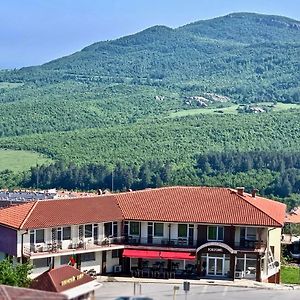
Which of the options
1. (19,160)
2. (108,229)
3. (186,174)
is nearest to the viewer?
(108,229)

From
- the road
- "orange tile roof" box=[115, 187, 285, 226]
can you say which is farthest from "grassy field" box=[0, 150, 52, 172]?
the road

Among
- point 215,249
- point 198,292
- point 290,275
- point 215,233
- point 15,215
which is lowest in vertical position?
point 290,275

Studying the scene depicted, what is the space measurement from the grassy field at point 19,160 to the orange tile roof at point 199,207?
7475 cm

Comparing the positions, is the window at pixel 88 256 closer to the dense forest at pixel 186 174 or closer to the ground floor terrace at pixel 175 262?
the ground floor terrace at pixel 175 262

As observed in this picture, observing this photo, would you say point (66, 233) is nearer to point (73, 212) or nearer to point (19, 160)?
point (73, 212)

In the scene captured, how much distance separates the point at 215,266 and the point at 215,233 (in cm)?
153

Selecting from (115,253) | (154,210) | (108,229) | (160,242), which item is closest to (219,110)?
(154,210)

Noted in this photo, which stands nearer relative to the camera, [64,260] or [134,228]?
[64,260]

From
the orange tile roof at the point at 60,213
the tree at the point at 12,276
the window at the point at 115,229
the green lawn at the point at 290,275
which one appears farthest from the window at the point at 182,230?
the tree at the point at 12,276

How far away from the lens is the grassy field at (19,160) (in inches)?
4759

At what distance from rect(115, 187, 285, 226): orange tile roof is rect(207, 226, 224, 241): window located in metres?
0.43

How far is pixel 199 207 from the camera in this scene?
144 feet

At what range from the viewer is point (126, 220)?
142ft

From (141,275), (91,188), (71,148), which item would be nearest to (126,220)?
(141,275)
